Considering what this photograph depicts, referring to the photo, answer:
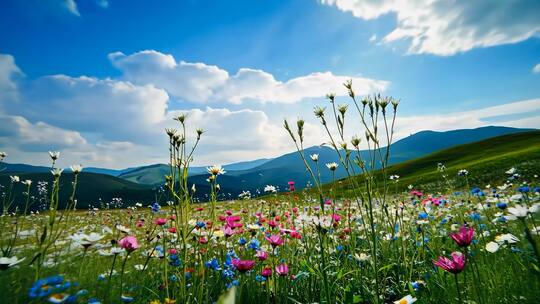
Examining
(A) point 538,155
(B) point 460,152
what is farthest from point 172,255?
(B) point 460,152

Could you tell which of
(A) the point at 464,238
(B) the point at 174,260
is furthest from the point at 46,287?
(A) the point at 464,238

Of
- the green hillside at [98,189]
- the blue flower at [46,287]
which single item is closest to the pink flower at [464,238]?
the blue flower at [46,287]

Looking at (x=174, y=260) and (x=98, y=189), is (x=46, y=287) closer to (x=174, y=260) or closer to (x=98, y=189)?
(x=174, y=260)

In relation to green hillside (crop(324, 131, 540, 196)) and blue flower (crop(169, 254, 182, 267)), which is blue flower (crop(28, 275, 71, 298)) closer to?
blue flower (crop(169, 254, 182, 267))

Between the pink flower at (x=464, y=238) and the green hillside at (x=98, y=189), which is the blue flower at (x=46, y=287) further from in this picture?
the green hillside at (x=98, y=189)

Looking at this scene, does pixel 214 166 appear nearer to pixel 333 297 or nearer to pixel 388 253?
pixel 333 297

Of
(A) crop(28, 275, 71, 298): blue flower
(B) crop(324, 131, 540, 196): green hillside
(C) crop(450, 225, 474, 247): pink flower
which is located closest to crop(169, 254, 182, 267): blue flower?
(A) crop(28, 275, 71, 298): blue flower

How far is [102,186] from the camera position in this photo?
170000 millimetres

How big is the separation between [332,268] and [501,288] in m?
1.75

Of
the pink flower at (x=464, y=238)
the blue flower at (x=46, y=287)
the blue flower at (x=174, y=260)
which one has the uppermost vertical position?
the blue flower at (x=46, y=287)

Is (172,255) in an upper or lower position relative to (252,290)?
upper

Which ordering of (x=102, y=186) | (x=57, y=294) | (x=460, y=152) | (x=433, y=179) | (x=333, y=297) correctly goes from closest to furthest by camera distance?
1. (x=57, y=294)
2. (x=333, y=297)
3. (x=433, y=179)
4. (x=460, y=152)
5. (x=102, y=186)

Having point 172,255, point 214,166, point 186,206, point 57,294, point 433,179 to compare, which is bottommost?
point 433,179

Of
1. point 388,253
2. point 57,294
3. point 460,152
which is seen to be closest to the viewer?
point 57,294
